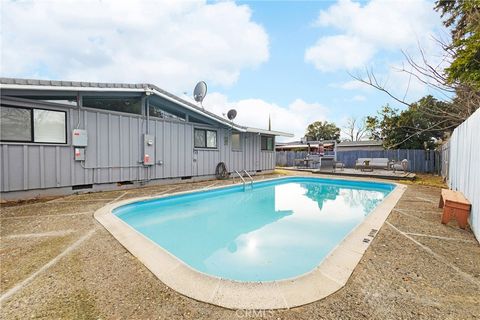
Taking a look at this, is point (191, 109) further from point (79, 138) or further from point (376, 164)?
point (376, 164)

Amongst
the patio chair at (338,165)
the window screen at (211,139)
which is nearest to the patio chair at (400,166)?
the patio chair at (338,165)

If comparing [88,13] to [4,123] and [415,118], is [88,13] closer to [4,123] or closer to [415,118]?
[4,123]

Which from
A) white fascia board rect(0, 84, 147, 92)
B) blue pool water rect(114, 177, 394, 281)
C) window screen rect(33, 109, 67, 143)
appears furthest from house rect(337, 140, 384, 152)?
window screen rect(33, 109, 67, 143)

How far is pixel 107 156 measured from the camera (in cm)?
780

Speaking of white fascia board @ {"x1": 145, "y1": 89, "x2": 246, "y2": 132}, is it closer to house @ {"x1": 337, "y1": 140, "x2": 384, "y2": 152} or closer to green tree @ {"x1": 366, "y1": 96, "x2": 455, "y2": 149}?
green tree @ {"x1": 366, "y1": 96, "x2": 455, "y2": 149}

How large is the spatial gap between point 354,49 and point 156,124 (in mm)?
8863

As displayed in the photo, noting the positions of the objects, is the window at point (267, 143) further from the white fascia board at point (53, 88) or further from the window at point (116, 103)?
the white fascia board at point (53, 88)

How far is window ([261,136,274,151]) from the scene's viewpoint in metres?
15.2

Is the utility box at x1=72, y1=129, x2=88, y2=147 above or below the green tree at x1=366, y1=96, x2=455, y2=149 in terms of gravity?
below

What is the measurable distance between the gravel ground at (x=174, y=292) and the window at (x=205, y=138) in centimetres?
732

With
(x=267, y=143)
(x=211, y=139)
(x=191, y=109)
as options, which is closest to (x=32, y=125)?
(x=191, y=109)

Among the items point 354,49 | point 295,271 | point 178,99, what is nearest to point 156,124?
point 178,99

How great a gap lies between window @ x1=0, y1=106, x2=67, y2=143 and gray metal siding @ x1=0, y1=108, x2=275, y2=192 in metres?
0.19

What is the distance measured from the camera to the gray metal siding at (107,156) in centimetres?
611
